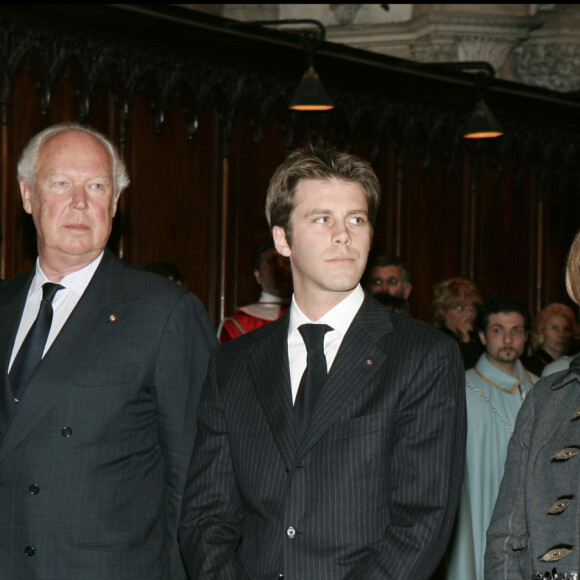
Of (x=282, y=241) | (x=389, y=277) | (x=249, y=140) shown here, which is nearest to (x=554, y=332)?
(x=389, y=277)

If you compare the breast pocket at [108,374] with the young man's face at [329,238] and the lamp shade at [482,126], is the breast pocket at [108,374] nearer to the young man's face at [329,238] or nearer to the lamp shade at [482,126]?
the young man's face at [329,238]

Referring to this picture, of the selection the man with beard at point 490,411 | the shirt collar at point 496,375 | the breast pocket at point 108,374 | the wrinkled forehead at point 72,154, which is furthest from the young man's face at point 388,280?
the breast pocket at point 108,374

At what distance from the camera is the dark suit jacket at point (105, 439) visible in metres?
2.83

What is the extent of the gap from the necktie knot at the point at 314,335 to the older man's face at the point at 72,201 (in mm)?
658

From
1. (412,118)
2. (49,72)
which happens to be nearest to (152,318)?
(49,72)

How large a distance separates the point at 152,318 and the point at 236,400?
0.36 metres

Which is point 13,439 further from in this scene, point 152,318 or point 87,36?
point 87,36

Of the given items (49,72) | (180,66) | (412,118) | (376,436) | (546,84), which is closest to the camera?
(376,436)

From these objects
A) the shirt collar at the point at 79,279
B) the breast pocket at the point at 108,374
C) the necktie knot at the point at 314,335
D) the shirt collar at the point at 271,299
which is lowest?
A: the shirt collar at the point at 271,299

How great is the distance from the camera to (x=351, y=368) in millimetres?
2730

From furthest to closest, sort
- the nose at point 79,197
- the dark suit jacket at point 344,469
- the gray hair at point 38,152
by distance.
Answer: the gray hair at point 38,152
the nose at point 79,197
the dark suit jacket at point 344,469

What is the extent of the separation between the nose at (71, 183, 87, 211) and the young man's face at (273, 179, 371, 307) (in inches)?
23.9

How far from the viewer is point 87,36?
7422mm

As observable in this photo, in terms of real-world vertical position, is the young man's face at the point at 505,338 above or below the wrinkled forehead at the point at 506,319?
below
